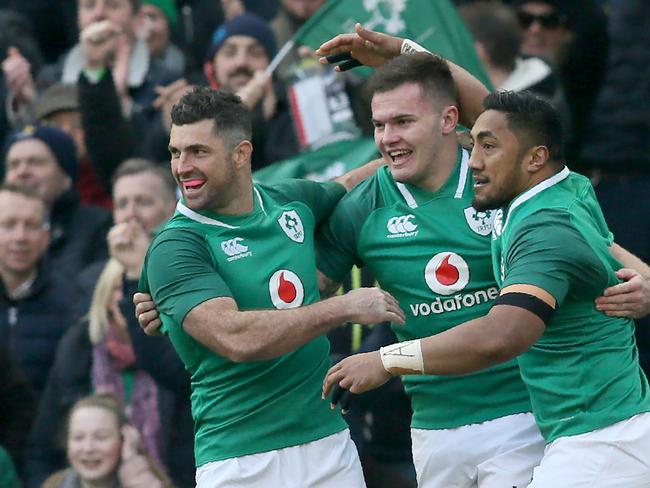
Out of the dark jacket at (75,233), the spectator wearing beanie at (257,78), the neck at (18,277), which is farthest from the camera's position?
the spectator wearing beanie at (257,78)

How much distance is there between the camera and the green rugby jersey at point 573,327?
6.36 metres

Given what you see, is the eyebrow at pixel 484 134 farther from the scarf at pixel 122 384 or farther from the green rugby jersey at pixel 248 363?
the scarf at pixel 122 384

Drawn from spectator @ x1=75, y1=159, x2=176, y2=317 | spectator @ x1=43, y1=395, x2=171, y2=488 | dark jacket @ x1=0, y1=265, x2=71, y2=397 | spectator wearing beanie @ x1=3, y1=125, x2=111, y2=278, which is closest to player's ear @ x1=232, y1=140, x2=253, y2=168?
spectator @ x1=43, y1=395, x2=171, y2=488

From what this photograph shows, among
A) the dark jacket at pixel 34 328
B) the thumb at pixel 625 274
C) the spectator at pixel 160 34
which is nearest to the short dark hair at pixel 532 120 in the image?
the thumb at pixel 625 274

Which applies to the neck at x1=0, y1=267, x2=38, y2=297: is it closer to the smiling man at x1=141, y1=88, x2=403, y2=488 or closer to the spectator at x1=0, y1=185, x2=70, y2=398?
the spectator at x1=0, y1=185, x2=70, y2=398

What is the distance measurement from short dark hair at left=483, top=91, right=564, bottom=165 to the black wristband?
731 millimetres

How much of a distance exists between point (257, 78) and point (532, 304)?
4.76 metres

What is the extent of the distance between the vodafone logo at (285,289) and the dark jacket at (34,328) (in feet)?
10.6

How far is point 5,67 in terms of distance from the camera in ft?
39.0

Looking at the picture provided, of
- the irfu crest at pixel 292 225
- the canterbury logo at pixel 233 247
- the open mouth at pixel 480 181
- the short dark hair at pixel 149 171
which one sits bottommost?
the open mouth at pixel 480 181

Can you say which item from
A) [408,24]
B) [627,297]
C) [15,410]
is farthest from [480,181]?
[15,410]

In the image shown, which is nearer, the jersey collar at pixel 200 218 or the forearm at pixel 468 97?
the jersey collar at pixel 200 218

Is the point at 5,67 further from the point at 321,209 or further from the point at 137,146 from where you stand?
the point at 321,209

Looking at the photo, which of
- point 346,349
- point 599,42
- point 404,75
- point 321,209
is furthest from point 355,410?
point 599,42
